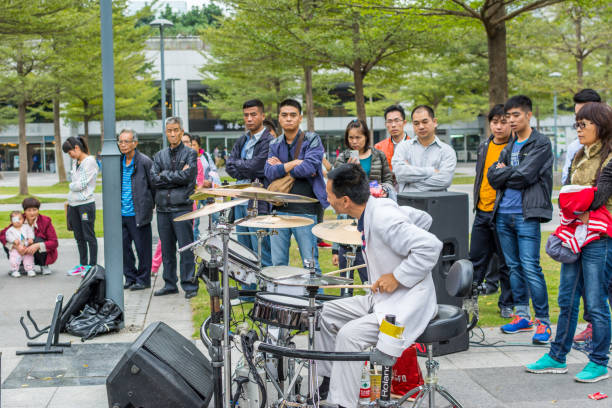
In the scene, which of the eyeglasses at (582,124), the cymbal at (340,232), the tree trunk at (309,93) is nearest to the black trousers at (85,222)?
the cymbal at (340,232)

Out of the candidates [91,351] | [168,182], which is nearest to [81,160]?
[168,182]

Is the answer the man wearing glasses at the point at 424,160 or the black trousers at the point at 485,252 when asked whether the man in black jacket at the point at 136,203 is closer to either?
the man wearing glasses at the point at 424,160

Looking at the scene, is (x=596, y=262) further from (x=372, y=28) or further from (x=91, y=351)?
(x=372, y=28)

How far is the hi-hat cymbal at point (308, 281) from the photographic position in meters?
3.61

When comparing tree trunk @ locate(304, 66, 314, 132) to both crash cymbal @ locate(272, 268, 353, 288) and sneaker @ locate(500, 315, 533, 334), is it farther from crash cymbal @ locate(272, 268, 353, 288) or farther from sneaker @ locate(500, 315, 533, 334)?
crash cymbal @ locate(272, 268, 353, 288)

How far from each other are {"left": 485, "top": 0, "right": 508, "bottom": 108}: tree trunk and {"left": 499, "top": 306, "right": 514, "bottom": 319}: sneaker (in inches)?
215

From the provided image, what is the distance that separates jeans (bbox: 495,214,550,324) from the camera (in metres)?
5.68

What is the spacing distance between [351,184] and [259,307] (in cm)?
94

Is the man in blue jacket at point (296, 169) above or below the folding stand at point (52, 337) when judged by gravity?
above

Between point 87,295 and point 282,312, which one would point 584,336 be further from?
point 87,295

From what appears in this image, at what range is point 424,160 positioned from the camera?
6.32m

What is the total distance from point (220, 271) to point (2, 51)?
20960 mm

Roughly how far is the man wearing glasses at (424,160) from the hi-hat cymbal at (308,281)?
2.44 m

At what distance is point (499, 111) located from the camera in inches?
255
